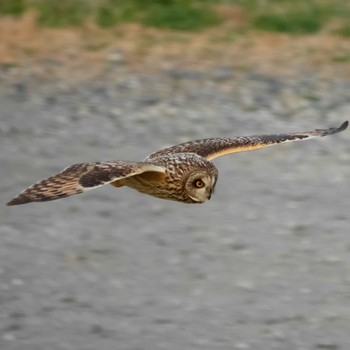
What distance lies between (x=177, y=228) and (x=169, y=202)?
67cm

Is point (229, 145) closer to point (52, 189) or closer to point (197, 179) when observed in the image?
point (197, 179)

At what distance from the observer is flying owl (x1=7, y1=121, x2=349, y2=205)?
528cm

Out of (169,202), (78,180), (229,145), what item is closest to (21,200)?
(78,180)

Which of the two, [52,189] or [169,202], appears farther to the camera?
[169,202]

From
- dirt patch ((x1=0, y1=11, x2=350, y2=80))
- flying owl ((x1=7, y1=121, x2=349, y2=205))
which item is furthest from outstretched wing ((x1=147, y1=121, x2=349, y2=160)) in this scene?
dirt patch ((x1=0, y1=11, x2=350, y2=80))

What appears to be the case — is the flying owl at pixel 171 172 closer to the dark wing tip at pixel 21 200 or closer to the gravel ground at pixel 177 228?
the dark wing tip at pixel 21 200

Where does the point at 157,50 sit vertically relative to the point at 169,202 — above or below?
above

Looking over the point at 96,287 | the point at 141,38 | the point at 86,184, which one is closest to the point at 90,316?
the point at 96,287

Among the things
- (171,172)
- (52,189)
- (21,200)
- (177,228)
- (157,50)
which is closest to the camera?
(21,200)

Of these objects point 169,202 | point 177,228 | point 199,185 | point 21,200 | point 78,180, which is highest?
point 169,202

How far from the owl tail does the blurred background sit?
366 cm

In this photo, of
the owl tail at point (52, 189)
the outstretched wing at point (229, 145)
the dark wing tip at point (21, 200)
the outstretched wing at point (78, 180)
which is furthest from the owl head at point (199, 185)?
the dark wing tip at point (21, 200)

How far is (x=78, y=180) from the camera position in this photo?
5.30 m

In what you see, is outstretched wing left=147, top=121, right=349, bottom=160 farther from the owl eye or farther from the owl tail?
the owl tail
